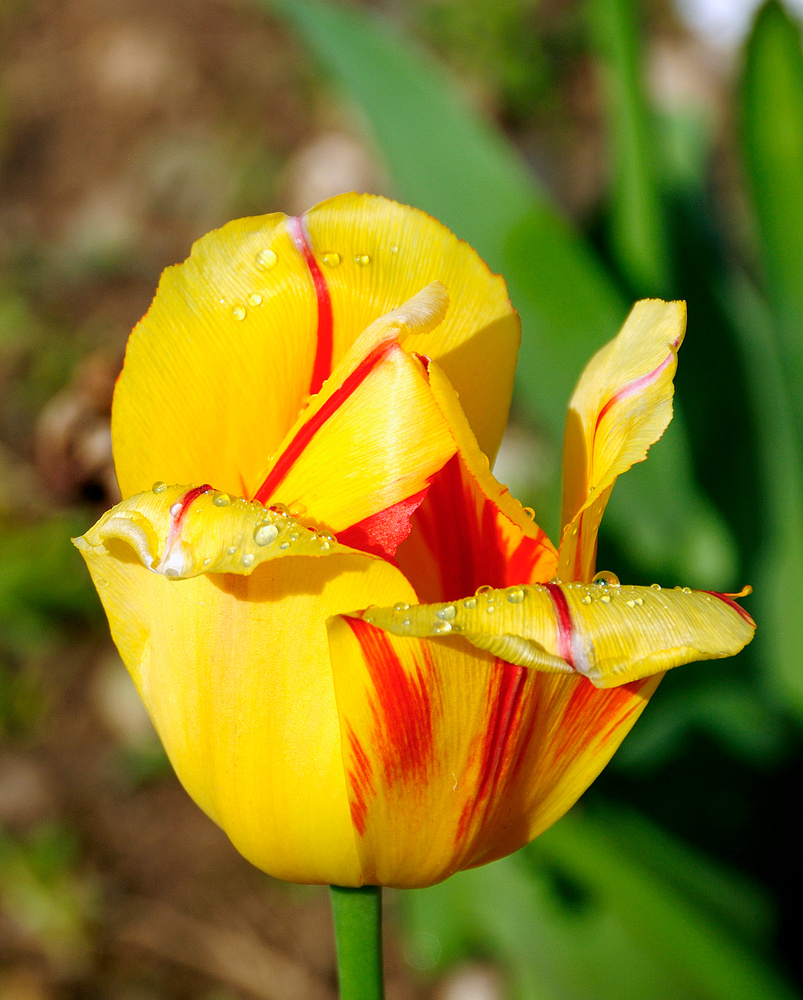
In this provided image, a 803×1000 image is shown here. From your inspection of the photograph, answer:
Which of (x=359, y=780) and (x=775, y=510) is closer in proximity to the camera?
(x=359, y=780)

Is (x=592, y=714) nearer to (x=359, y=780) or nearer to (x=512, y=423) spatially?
(x=359, y=780)

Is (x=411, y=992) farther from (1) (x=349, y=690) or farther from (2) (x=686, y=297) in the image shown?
(1) (x=349, y=690)

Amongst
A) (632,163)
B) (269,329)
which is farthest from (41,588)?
(269,329)

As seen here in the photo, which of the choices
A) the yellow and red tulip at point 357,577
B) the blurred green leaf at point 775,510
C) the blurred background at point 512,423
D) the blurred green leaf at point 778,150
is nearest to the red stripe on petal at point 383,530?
the yellow and red tulip at point 357,577

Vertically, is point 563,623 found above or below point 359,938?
above

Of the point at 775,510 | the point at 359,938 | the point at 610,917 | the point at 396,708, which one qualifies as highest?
the point at 396,708

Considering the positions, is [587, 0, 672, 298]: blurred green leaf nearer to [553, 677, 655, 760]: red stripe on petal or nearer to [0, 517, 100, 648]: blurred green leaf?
[553, 677, 655, 760]: red stripe on petal

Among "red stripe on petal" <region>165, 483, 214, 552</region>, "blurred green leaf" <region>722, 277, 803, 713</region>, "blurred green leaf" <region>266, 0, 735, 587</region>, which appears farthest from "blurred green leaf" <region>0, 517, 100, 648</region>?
"red stripe on petal" <region>165, 483, 214, 552</region>
